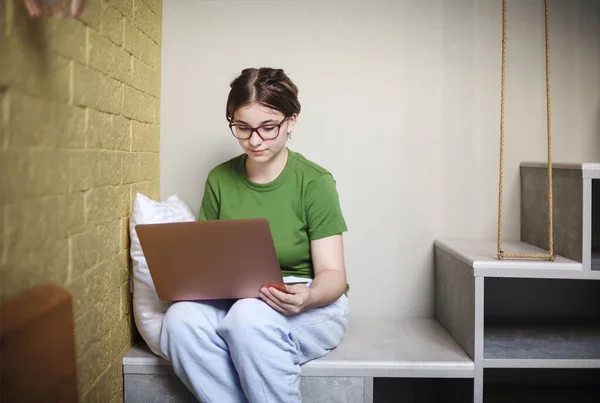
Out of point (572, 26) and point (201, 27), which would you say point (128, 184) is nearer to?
point (201, 27)

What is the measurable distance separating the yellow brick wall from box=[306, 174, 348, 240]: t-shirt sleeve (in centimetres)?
53

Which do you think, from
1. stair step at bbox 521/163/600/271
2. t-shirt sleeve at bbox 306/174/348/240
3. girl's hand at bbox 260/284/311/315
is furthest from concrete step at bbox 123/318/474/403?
stair step at bbox 521/163/600/271

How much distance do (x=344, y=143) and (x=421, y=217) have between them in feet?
1.26

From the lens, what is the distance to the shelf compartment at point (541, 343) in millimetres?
1714

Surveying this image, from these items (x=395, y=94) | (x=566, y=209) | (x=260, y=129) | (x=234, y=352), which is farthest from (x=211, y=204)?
(x=566, y=209)

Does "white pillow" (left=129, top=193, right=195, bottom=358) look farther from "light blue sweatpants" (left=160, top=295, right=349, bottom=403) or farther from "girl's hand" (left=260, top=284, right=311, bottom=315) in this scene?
"girl's hand" (left=260, top=284, right=311, bottom=315)

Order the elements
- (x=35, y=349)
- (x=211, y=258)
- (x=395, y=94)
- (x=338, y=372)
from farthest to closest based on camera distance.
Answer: (x=395, y=94), (x=338, y=372), (x=211, y=258), (x=35, y=349)

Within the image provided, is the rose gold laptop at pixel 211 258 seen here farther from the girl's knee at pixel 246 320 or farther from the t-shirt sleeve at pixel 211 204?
the t-shirt sleeve at pixel 211 204

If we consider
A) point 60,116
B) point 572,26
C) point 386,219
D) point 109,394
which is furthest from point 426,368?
point 572,26

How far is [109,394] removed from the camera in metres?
1.56

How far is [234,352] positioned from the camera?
1.47 metres

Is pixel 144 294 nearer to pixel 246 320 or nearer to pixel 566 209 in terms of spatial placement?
pixel 246 320

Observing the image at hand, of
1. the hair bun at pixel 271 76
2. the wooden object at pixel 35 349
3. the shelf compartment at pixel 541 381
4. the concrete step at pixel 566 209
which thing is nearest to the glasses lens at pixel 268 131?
the hair bun at pixel 271 76

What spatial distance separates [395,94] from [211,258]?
100 centimetres
